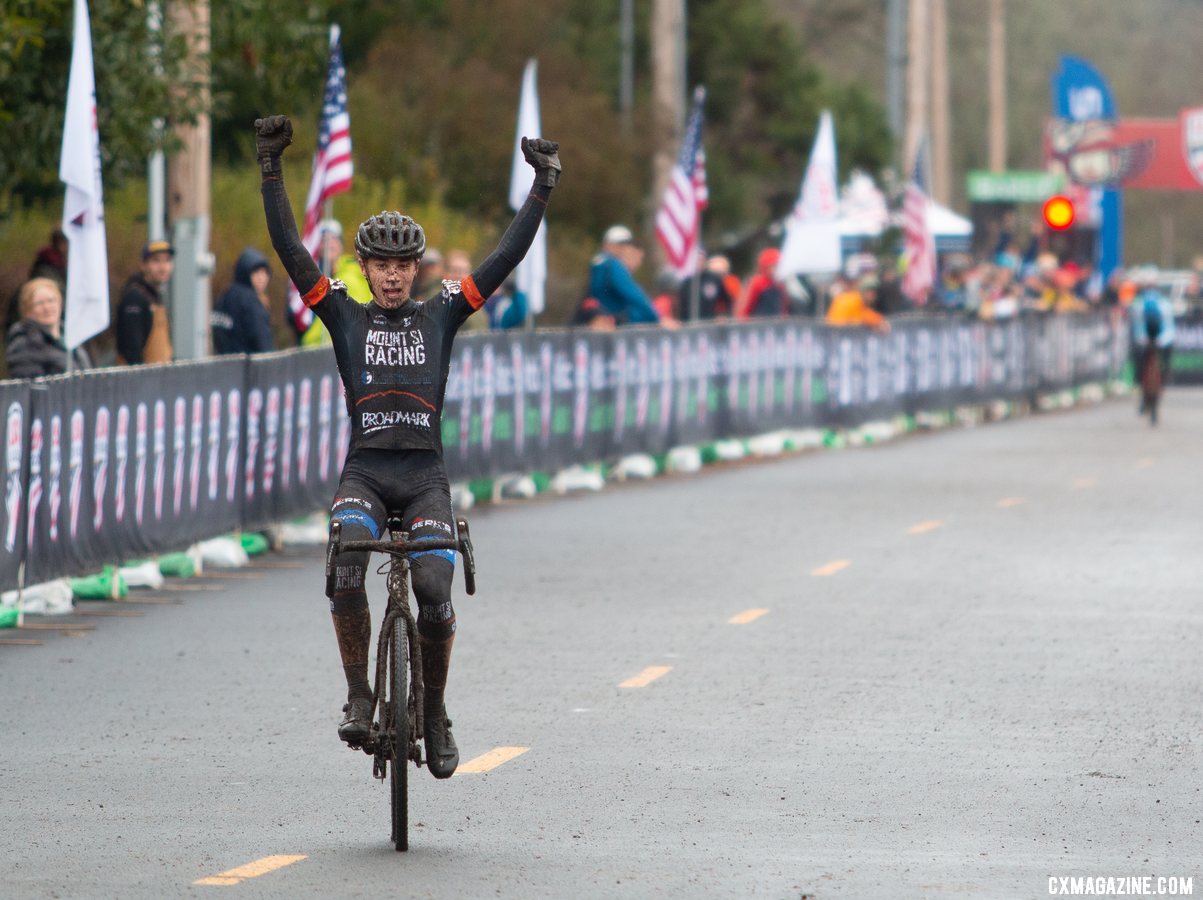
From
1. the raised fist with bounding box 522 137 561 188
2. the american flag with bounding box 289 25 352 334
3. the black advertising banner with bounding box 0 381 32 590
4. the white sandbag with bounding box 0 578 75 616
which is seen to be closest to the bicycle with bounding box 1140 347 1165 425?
the american flag with bounding box 289 25 352 334

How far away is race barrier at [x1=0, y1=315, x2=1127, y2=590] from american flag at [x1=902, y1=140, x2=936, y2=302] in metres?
0.97

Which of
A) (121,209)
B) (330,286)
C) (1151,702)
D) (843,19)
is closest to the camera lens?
(330,286)

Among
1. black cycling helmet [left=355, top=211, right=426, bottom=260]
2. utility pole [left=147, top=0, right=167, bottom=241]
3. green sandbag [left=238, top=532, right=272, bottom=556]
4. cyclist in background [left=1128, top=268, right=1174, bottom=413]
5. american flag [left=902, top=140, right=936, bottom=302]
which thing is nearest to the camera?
black cycling helmet [left=355, top=211, right=426, bottom=260]

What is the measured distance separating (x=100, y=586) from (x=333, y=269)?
6.32 meters

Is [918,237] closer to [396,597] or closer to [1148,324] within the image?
[1148,324]

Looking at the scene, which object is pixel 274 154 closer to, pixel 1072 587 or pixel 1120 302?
pixel 1072 587

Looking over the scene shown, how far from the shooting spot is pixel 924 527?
1833 cm

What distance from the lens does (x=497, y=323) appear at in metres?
23.1

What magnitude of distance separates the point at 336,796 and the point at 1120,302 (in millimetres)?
37582

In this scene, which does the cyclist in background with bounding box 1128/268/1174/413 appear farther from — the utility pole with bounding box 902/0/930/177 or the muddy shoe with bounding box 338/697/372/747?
the muddy shoe with bounding box 338/697/372/747

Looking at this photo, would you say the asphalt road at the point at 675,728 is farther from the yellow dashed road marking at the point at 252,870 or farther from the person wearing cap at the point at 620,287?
the person wearing cap at the point at 620,287

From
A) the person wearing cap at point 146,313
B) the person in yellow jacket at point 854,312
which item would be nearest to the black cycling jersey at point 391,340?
the person wearing cap at point 146,313

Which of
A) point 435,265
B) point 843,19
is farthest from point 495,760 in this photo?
point 843,19

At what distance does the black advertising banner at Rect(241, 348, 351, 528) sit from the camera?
1602cm
